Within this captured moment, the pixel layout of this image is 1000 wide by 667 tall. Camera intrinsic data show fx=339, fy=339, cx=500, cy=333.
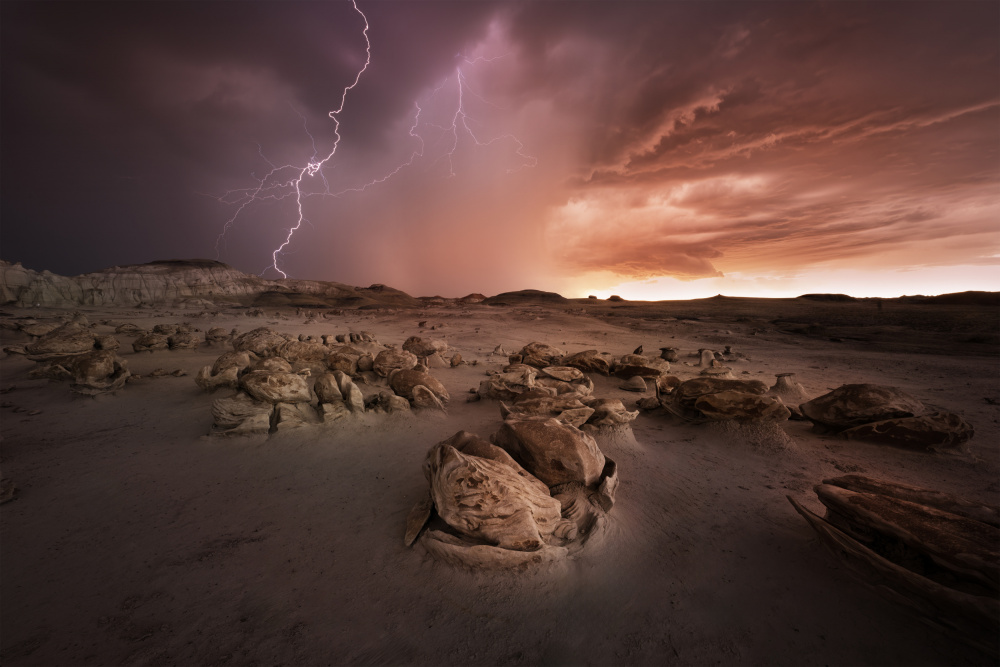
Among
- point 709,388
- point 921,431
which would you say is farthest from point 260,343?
point 921,431

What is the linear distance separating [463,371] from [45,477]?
22.9 ft

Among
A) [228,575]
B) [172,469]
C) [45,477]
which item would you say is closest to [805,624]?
[228,575]

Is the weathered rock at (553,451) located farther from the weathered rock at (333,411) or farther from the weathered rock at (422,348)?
the weathered rock at (422,348)

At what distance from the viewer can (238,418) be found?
4973 mm

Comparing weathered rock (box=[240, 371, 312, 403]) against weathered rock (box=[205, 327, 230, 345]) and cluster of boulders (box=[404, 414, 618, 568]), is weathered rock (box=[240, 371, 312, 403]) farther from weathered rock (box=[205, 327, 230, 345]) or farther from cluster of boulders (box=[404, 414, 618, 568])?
weathered rock (box=[205, 327, 230, 345])

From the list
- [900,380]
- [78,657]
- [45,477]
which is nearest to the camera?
[78,657]

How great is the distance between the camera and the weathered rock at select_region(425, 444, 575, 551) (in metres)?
2.72

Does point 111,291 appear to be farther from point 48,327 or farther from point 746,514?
point 746,514

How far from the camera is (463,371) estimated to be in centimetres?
941

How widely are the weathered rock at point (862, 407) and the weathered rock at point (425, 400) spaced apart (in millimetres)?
5938

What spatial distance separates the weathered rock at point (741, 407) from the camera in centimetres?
491

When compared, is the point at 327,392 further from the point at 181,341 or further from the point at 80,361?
the point at 181,341

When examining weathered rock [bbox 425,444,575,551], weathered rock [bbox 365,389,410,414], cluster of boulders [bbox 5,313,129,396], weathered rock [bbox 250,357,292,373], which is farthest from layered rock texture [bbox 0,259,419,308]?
weathered rock [bbox 425,444,575,551]

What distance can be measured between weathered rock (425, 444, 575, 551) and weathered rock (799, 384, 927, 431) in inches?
189
